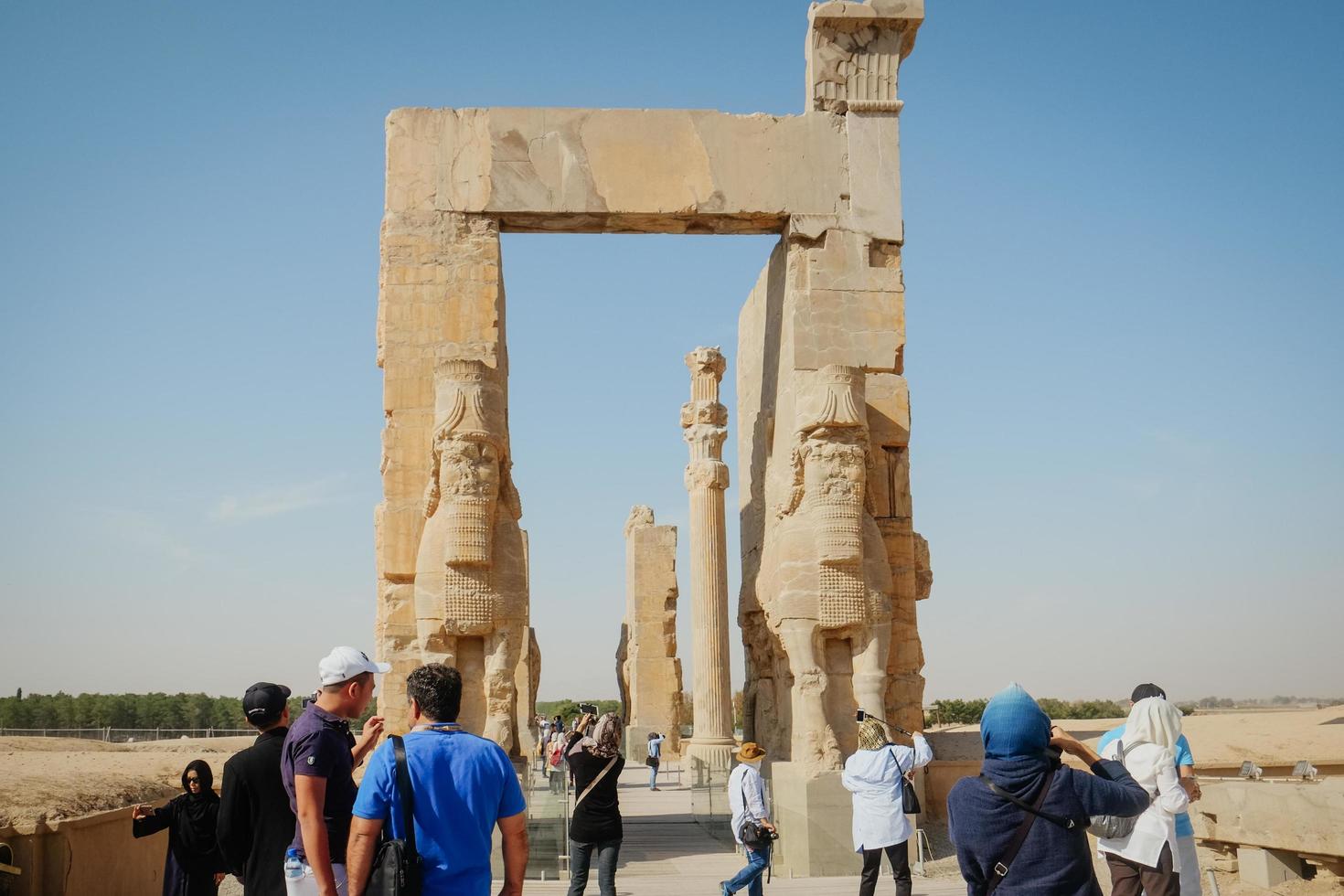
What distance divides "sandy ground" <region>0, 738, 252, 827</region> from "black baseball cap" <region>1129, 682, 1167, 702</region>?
712 centimetres

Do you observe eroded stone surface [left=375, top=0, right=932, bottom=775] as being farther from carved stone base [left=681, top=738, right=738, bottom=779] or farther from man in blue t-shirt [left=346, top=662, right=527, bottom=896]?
carved stone base [left=681, top=738, right=738, bottom=779]

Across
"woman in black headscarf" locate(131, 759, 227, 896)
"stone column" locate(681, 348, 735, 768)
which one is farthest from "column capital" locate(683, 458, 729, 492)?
"woman in black headscarf" locate(131, 759, 227, 896)

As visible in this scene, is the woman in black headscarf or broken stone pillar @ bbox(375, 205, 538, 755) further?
broken stone pillar @ bbox(375, 205, 538, 755)

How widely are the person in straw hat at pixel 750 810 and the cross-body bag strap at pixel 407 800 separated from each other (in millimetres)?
3197

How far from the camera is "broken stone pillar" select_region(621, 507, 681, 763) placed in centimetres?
2208

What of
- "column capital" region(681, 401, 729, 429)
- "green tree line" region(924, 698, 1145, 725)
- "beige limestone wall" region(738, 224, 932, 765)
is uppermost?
"column capital" region(681, 401, 729, 429)

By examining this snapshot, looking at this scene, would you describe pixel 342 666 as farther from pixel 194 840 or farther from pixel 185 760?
pixel 185 760

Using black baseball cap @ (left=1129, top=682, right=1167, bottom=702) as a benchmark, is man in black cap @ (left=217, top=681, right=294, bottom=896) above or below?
below

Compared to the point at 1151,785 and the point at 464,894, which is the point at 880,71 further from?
the point at 464,894

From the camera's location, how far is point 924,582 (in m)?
10.5

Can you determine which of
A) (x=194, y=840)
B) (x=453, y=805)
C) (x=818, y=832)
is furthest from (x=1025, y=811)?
(x=818, y=832)

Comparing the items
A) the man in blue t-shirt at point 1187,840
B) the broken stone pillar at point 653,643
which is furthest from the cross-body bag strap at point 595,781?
the broken stone pillar at point 653,643

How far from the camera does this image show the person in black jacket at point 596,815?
5.99 metres

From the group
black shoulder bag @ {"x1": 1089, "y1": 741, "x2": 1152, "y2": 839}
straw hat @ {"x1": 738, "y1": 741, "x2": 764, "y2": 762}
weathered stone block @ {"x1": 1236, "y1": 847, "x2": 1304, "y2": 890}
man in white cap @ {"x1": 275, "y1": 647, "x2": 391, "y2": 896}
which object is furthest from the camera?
weathered stone block @ {"x1": 1236, "y1": 847, "x2": 1304, "y2": 890}
